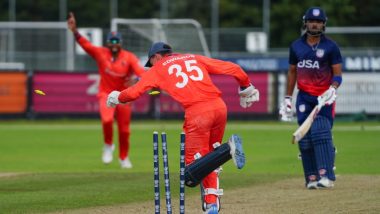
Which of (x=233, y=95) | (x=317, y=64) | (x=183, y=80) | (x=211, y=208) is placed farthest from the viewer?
(x=233, y=95)

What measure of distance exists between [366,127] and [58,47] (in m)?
18.1

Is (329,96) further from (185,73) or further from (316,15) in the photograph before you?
(185,73)

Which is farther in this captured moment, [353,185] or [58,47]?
[58,47]

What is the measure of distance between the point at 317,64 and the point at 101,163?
661 centimetres

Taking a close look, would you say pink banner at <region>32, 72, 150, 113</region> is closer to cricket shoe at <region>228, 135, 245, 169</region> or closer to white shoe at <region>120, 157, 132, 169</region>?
white shoe at <region>120, 157, 132, 169</region>

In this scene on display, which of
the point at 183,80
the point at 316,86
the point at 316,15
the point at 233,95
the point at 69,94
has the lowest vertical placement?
the point at 69,94

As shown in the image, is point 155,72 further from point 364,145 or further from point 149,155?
point 364,145

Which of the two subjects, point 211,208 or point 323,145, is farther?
point 323,145

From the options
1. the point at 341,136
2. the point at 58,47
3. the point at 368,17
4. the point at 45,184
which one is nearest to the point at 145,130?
the point at 341,136

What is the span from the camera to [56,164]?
66.4ft

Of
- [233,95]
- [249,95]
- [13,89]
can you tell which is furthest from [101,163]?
[13,89]

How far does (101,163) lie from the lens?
803 inches

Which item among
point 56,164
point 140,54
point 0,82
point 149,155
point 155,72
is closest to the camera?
point 155,72

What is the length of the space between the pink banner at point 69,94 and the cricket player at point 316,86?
58.5 feet
